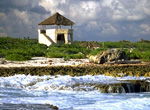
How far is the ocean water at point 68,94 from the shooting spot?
12313 mm

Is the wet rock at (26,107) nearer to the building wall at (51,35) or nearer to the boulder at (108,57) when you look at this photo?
the boulder at (108,57)

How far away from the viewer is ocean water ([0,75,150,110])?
12.3m

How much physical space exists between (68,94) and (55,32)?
1085 inches

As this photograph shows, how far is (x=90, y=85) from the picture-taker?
51.0 feet

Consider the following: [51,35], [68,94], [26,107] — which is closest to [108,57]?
[68,94]

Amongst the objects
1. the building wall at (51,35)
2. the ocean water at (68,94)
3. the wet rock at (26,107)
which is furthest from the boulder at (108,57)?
the building wall at (51,35)

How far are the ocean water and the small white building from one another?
23826 millimetres

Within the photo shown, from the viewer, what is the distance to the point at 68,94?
1437 centimetres

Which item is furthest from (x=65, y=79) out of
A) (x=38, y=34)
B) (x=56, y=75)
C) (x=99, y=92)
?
(x=38, y=34)

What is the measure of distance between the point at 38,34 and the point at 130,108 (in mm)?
32773

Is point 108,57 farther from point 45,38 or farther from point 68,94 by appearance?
point 45,38

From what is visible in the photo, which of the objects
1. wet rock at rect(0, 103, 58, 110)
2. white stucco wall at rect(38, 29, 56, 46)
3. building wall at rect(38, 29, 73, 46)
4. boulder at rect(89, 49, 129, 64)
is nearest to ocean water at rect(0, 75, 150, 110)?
wet rock at rect(0, 103, 58, 110)

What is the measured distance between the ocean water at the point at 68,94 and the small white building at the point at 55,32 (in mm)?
23826

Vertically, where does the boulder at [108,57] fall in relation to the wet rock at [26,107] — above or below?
above
